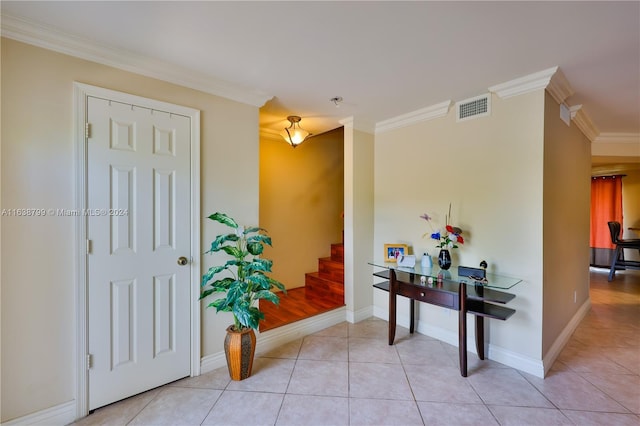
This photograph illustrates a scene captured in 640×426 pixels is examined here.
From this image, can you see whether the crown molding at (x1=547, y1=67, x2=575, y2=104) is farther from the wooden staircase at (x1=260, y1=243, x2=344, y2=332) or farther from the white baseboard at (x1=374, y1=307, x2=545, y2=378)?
the wooden staircase at (x1=260, y1=243, x2=344, y2=332)

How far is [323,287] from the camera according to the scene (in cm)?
399

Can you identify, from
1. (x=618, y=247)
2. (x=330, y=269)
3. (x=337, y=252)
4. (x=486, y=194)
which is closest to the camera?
(x=486, y=194)

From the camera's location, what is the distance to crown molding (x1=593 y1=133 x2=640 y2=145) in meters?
3.97

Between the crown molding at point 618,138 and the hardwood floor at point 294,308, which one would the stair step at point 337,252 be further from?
the crown molding at point 618,138

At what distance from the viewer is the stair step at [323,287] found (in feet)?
12.2

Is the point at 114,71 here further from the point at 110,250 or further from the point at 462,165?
the point at 462,165

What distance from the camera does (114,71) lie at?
197cm

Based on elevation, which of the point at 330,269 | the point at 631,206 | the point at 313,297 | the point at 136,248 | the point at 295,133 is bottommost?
the point at 313,297

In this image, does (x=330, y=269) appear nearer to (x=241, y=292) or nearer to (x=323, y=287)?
(x=323, y=287)

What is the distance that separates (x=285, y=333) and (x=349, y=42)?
8.84ft

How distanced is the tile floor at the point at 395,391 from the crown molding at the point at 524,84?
7.89ft

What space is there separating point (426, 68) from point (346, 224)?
191 centimetres

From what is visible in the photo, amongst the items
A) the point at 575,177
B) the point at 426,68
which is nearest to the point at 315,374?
the point at 426,68

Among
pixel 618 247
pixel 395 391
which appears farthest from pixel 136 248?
pixel 618 247
